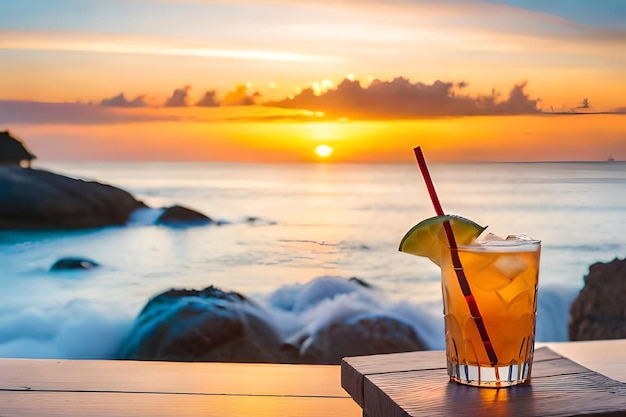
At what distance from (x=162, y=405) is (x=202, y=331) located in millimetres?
1395

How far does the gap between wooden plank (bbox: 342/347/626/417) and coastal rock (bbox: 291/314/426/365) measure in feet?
4.94

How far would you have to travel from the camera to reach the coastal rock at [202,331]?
257 cm

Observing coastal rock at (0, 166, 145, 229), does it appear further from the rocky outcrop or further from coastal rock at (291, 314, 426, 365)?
coastal rock at (291, 314, 426, 365)

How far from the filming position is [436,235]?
94 cm

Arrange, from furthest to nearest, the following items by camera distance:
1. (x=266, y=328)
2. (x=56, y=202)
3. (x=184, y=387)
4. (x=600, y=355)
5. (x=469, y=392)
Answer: (x=56, y=202) < (x=266, y=328) < (x=600, y=355) < (x=184, y=387) < (x=469, y=392)

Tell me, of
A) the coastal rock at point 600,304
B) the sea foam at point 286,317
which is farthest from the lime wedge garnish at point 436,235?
the coastal rock at point 600,304

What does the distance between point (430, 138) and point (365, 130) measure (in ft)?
0.66

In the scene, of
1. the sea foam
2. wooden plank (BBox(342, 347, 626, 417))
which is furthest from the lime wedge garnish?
the sea foam

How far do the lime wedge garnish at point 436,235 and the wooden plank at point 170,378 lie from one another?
0.40 metres

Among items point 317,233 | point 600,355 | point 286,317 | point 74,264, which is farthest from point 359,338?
point 600,355

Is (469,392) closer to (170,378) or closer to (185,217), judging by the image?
(170,378)

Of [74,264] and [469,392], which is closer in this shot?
[469,392]

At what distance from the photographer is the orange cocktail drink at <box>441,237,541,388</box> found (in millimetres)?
917

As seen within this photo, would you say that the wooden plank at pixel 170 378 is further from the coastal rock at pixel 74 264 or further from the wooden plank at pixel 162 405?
the coastal rock at pixel 74 264
